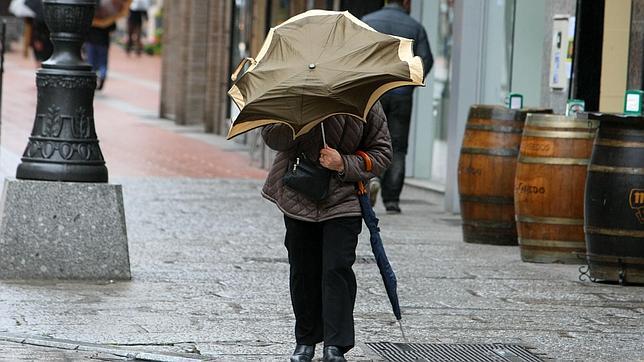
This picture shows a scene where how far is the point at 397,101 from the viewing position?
13.1 metres

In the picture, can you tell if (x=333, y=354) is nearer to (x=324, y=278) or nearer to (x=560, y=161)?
(x=324, y=278)

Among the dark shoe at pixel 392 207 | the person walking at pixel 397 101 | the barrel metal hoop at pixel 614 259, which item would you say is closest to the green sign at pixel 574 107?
the barrel metal hoop at pixel 614 259

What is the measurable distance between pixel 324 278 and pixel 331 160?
1.73ft

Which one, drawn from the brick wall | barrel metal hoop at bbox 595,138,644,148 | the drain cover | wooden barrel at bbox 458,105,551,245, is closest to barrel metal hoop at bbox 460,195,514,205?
wooden barrel at bbox 458,105,551,245

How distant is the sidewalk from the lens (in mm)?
7270

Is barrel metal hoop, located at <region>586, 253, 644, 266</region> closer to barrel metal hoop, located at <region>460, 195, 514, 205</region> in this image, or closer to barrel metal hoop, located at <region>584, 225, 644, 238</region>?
barrel metal hoop, located at <region>584, 225, 644, 238</region>

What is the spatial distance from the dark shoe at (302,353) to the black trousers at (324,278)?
0.07 ft

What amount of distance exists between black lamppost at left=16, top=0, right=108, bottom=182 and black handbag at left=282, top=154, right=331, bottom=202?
2.69 metres

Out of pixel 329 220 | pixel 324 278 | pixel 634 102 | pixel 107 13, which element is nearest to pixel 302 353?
pixel 324 278

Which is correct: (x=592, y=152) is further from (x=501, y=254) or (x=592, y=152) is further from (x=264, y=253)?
(x=264, y=253)

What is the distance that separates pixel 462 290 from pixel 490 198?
7.30 ft

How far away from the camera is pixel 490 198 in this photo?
1128 cm

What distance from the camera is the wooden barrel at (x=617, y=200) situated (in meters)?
9.29

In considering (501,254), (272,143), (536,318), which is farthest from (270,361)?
(501,254)
